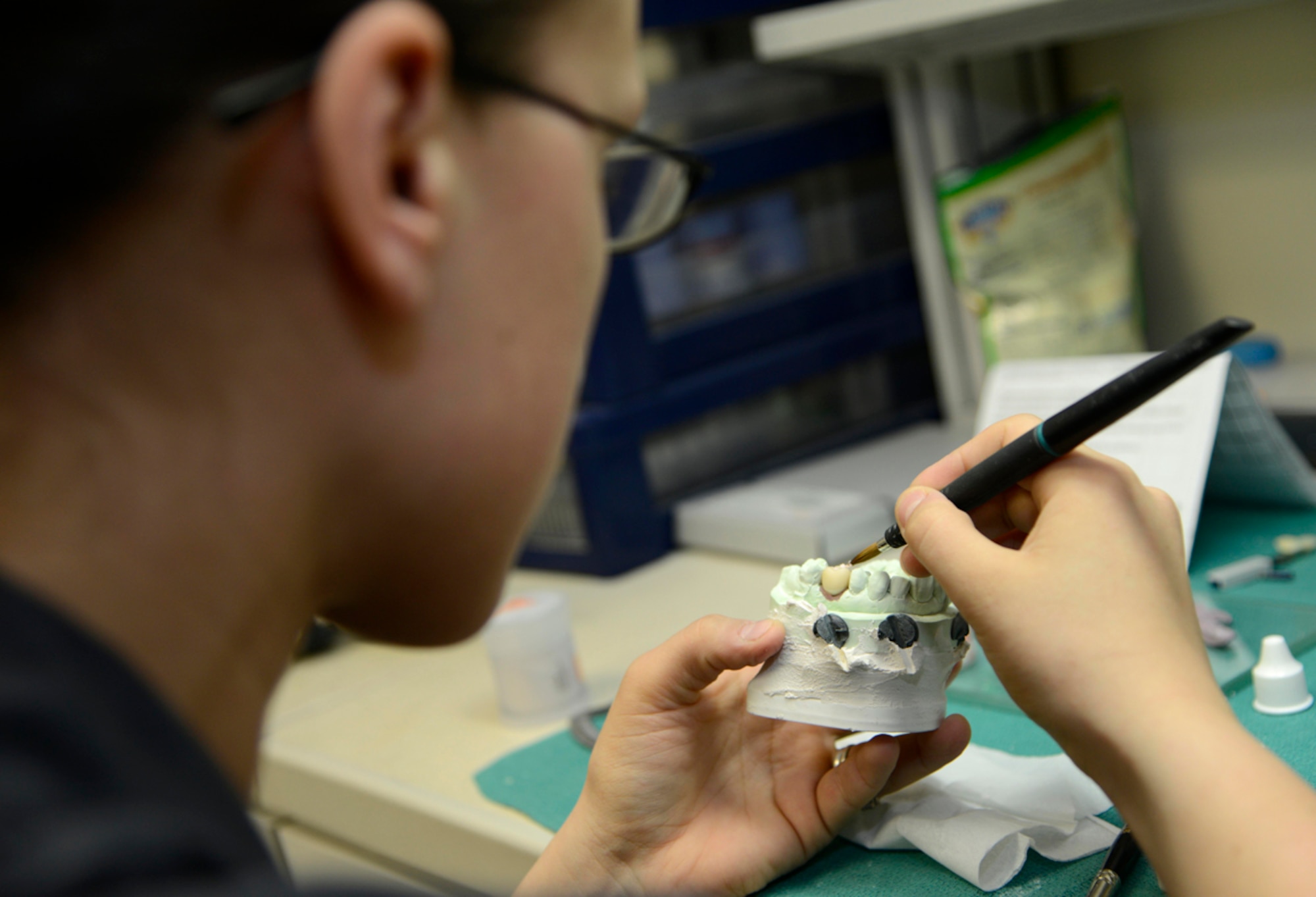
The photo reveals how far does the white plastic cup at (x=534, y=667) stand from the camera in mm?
1006

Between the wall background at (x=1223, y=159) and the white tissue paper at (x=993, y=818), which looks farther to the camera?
the wall background at (x=1223, y=159)

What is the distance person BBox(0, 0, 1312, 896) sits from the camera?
1.01 feet

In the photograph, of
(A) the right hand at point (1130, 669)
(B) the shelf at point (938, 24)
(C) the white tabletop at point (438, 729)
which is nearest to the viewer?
(A) the right hand at point (1130, 669)

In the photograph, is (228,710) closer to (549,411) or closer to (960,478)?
(549,411)

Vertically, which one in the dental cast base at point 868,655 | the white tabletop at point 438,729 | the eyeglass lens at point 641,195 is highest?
the eyeglass lens at point 641,195

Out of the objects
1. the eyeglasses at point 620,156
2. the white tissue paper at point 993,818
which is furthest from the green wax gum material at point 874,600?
the eyeglasses at point 620,156

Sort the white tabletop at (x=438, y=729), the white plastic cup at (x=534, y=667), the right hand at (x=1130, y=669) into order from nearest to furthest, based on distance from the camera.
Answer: the right hand at (x=1130, y=669) → the white tabletop at (x=438, y=729) → the white plastic cup at (x=534, y=667)

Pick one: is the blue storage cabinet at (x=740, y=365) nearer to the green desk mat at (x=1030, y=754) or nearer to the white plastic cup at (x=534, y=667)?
the white plastic cup at (x=534, y=667)

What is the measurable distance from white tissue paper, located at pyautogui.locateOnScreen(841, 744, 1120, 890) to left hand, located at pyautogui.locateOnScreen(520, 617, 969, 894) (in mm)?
17

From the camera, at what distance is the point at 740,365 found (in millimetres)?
1507

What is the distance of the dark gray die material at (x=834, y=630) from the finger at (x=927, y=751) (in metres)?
0.08

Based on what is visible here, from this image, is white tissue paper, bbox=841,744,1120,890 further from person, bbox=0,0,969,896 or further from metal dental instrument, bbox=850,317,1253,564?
person, bbox=0,0,969,896

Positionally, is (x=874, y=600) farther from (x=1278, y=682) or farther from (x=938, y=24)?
(x=938, y=24)

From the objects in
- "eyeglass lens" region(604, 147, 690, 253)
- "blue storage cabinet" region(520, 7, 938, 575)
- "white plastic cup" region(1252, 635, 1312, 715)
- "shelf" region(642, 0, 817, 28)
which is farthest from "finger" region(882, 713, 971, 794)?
"shelf" region(642, 0, 817, 28)
